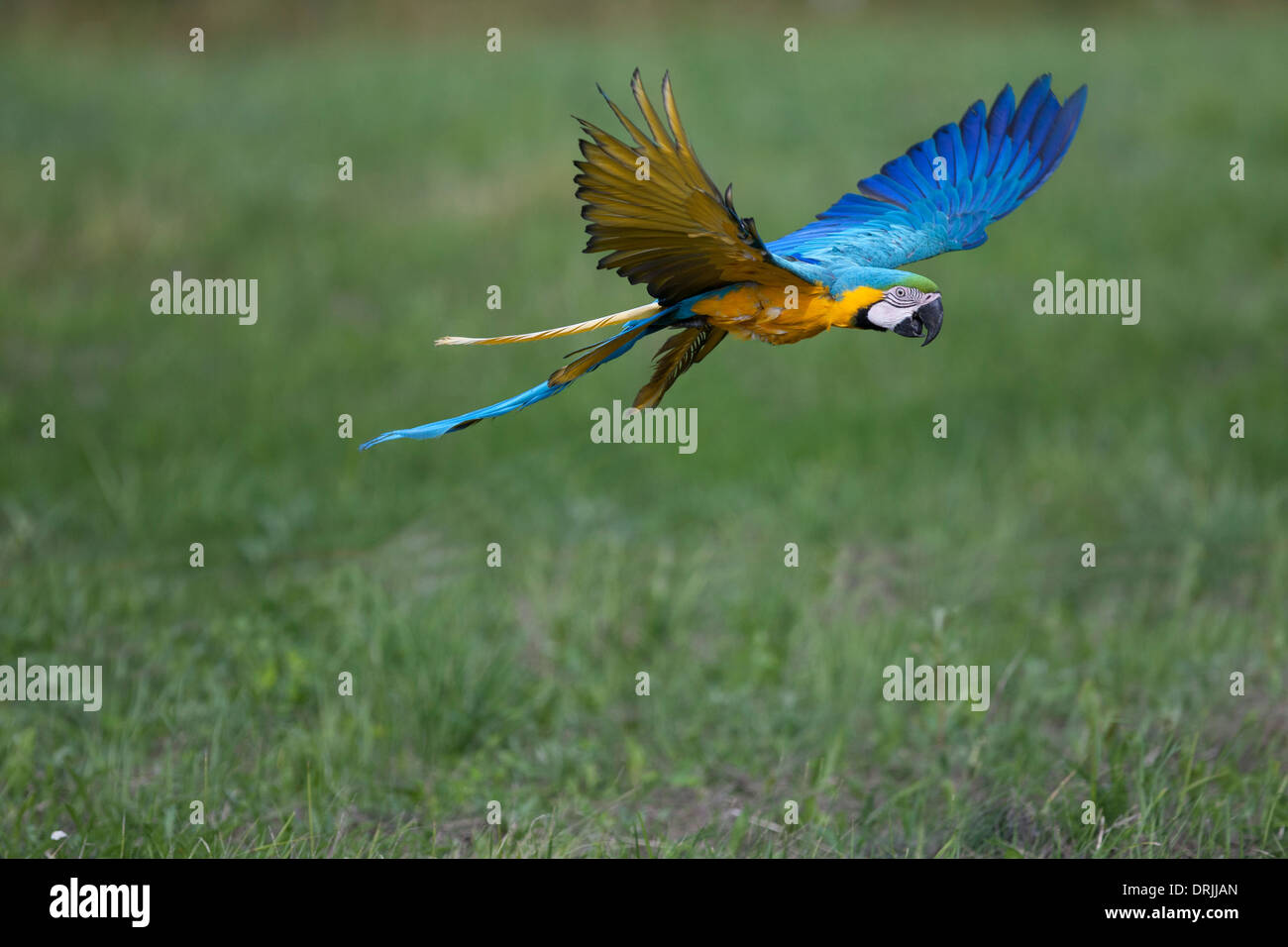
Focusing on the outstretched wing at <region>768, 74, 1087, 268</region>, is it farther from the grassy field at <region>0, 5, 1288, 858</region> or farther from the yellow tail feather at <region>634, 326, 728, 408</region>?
the grassy field at <region>0, 5, 1288, 858</region>

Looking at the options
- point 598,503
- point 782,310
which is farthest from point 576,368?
point 598,503

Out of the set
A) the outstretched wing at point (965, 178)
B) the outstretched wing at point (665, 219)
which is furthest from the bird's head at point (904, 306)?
the outstretched wing at point (965, 178)

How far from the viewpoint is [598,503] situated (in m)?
6.86

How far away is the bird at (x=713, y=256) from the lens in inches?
81.2

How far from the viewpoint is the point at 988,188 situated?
2.79 meters

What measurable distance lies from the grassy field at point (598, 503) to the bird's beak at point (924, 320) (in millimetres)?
2202

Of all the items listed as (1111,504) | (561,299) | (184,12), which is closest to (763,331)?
(1111,504)

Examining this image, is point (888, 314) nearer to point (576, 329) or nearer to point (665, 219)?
point (665, 219)

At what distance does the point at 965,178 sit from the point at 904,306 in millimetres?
787

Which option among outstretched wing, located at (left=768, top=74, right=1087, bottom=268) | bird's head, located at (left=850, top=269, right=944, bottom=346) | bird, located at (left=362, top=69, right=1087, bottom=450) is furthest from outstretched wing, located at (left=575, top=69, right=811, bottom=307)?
outstretched wing, located at (left=768, top=74, right=1087, bottom=268)

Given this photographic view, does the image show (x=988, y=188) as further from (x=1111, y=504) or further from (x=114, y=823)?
(x=1111, y=504)

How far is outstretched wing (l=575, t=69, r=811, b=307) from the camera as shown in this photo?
204 centimetres

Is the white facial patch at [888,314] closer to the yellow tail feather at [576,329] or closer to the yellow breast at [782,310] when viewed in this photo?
the yellow breast at [782,310]
